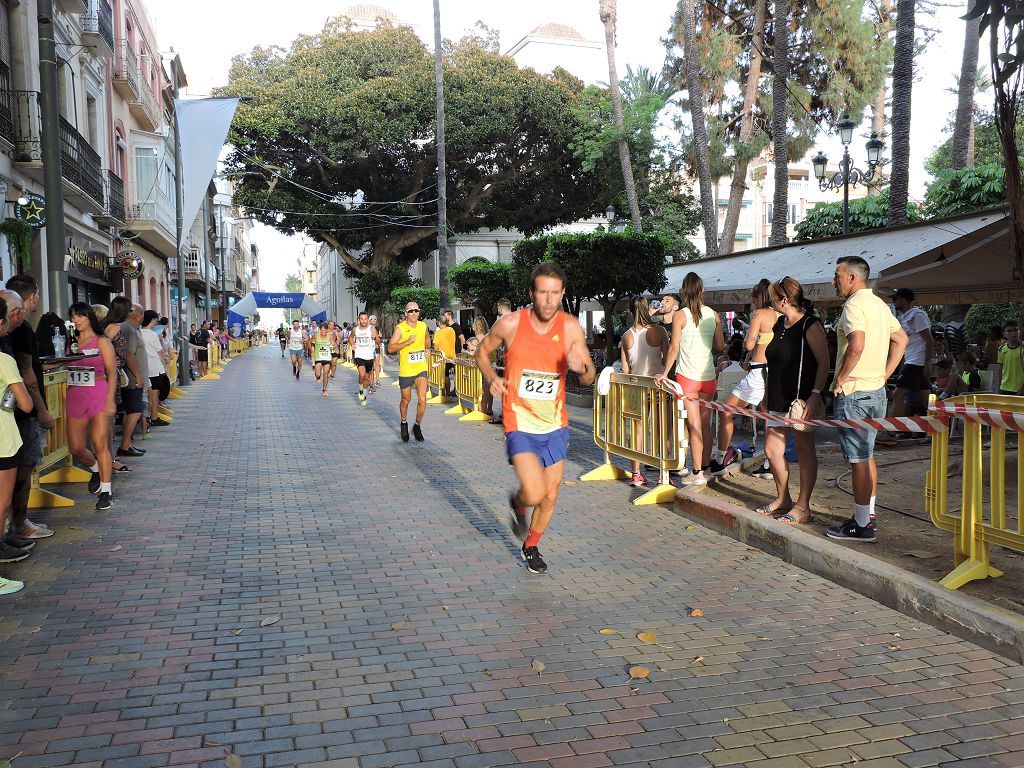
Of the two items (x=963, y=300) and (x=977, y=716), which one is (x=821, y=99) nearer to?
(x=963, y=300)

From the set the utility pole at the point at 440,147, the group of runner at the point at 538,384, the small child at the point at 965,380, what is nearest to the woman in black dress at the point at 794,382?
the group of runner at the point at 538,384

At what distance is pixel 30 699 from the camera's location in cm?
363

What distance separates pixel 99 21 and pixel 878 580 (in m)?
22.4

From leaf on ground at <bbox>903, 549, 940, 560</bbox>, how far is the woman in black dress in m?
0.91

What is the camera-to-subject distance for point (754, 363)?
8.18 metres

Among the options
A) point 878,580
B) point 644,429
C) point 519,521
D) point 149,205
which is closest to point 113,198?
point 149,205

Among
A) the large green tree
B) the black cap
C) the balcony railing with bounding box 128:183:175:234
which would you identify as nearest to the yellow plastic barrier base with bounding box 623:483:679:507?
the black cap

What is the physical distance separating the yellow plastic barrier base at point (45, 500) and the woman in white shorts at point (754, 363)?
578 centimetres

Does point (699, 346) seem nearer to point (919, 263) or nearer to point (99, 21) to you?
point (919, 263)

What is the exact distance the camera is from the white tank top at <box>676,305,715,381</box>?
25.8 ft

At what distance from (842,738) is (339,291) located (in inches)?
2649

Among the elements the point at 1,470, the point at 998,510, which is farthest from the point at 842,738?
the point at 1,470

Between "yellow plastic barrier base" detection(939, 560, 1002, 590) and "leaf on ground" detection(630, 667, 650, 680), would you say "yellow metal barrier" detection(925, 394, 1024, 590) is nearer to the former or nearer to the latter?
"yellow plastic barrier base" detection(939, 560, 1002, 590)

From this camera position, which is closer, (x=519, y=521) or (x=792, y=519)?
(x=519, y=521)
